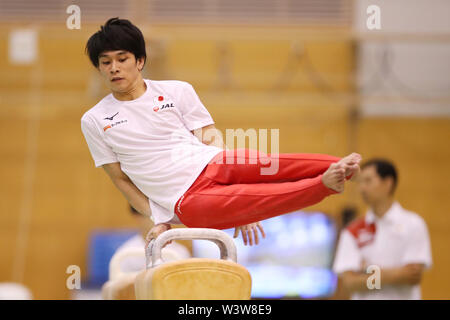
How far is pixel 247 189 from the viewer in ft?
9.27

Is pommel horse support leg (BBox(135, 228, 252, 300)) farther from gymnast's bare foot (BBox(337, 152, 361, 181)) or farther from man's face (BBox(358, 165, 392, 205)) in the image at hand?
man's face (BBox(358, 165, 392, 205))

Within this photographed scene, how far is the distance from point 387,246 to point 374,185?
0.45 m

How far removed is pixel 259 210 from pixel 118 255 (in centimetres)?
135

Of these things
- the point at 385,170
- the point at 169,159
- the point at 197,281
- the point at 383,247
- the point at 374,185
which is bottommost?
the point at 197,281

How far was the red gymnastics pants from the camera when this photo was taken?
9.12 ft

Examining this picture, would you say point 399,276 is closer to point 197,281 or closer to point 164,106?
point 164,106

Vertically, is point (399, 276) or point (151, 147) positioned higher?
point (151, 147)

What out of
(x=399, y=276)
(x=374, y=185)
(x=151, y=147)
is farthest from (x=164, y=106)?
(x=374, y=185)

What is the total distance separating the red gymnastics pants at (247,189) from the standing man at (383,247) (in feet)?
5.69

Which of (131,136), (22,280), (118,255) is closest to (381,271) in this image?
(118,255)

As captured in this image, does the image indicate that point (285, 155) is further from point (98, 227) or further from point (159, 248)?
point (98, 227)

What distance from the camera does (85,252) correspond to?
25.7ft

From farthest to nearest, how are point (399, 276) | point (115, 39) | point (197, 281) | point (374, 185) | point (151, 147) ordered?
point (374, 185), point (399, 276), point (151, 147), point (115, 39), point (197, 281)

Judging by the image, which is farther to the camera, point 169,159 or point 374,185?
point 374,185
